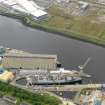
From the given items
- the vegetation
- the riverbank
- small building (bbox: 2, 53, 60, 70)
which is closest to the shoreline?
the riverbank

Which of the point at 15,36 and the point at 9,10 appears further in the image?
the point at 9,10

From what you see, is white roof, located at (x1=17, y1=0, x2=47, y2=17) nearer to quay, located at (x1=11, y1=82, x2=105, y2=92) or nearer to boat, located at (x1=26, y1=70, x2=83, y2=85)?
boat, located at (x1=26, y1=70, x2=83, y2=85)

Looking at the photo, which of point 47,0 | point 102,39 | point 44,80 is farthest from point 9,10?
point 44,80

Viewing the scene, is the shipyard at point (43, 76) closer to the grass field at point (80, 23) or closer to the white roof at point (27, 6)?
the grass field at point (80, 23)

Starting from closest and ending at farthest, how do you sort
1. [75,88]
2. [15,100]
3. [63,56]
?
[15,100]
[75,88]
[63,56]

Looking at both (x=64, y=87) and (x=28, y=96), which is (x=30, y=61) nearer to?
(x=64, y=87)

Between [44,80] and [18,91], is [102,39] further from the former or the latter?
[18,91]

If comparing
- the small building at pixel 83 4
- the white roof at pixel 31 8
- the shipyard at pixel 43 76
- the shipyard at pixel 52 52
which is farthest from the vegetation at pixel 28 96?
the small building at pixel 83 4
